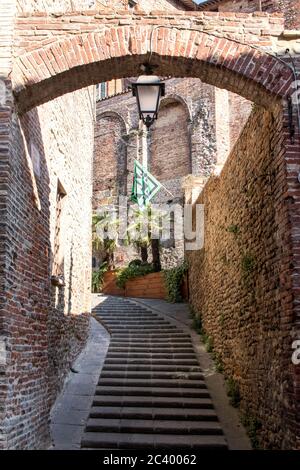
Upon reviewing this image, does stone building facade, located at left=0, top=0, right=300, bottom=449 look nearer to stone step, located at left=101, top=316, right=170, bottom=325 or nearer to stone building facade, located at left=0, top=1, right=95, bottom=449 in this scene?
stone building facade, located at left=0, top=1, right=95, bottom=449

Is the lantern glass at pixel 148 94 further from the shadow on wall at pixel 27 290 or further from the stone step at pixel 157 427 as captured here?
the stone step at pixel 157 427

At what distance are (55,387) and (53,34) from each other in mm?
5244

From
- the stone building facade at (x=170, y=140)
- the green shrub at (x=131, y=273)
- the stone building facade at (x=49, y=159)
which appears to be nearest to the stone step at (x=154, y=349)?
the stone building facade at (x=49, y=159)

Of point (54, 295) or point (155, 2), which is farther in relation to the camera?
point (155, 2)

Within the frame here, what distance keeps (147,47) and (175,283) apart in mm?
12303

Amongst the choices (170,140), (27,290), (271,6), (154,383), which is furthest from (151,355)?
(271,6)

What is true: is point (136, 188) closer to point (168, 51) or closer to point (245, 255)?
point (245, 255)

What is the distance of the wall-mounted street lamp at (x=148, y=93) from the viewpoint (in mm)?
6090

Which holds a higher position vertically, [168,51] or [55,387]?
[168,51]

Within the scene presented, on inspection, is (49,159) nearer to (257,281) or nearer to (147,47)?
(147,47)

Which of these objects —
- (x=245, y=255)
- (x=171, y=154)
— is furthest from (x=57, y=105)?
(x=171, y=154)

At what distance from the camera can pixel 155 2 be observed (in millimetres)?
26500

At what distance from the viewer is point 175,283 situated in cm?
1750

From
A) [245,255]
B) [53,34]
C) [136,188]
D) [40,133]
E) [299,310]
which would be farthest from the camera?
[136,188]
